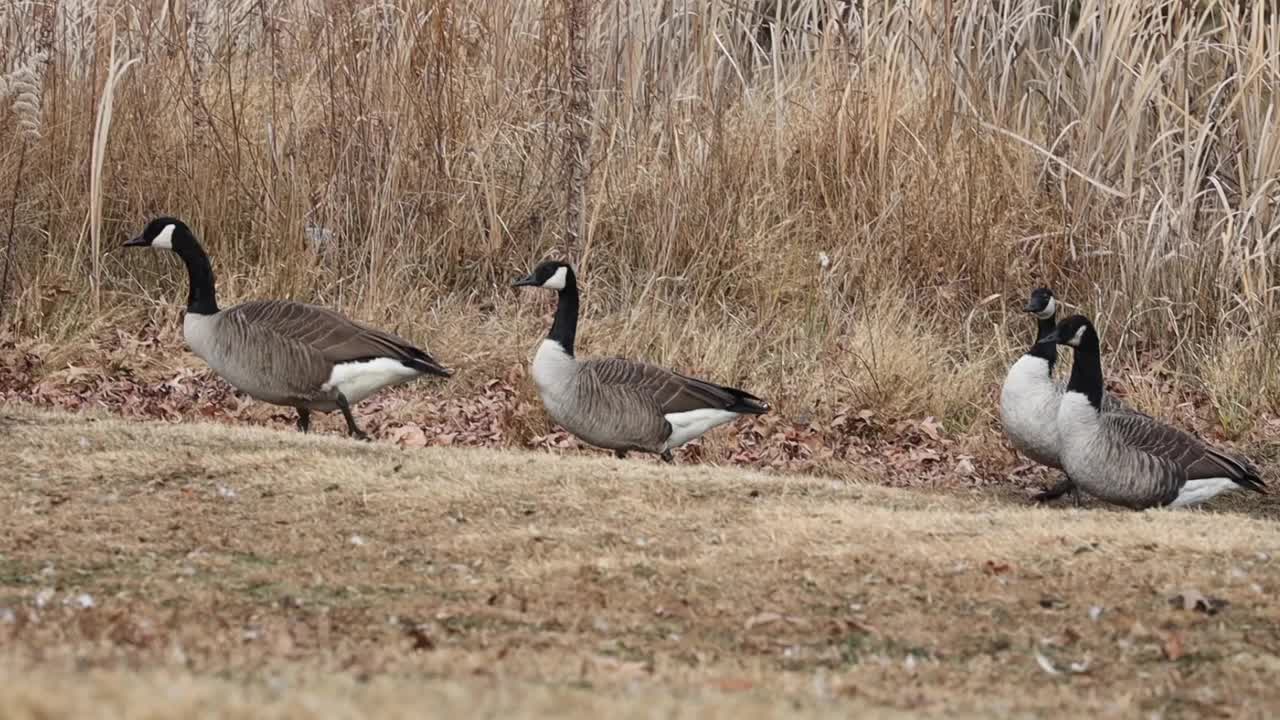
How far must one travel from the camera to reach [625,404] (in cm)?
911

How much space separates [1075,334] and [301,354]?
3.92m

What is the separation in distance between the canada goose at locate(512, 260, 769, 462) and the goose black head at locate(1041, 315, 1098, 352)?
1529 mm

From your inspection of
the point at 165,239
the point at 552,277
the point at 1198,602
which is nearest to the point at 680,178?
the point at 552,277

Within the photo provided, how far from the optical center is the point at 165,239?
10203 millimetres

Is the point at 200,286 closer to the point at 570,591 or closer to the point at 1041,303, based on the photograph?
the point at 570,591

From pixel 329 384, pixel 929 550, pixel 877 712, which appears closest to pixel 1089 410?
pixel 929 550

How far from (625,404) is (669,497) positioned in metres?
1.49

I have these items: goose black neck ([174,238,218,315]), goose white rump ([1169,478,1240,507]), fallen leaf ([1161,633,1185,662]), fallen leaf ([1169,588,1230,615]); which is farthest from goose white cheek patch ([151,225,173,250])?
fallen leaf ([1161,633,1185,662])

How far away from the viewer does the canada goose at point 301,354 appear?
362 inches

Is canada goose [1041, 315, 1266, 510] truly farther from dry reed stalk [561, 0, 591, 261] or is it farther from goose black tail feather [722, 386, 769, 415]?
dry reed stalk [561, 0, 591, 261]

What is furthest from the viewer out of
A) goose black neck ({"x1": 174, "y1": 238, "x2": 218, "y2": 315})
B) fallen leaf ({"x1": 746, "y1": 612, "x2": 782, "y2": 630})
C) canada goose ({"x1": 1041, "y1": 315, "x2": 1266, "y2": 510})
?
goose black neck ({"x1": 174, "y1": 238, "x2": 218, "y2": 315})

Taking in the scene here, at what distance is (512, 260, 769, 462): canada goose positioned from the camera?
9.09 metres

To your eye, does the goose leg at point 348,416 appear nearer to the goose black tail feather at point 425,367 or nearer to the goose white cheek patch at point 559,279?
the goose black tail feather at point 425,367

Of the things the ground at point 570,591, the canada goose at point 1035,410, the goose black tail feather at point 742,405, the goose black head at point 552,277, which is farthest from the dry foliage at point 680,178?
the ground at point 570,591
